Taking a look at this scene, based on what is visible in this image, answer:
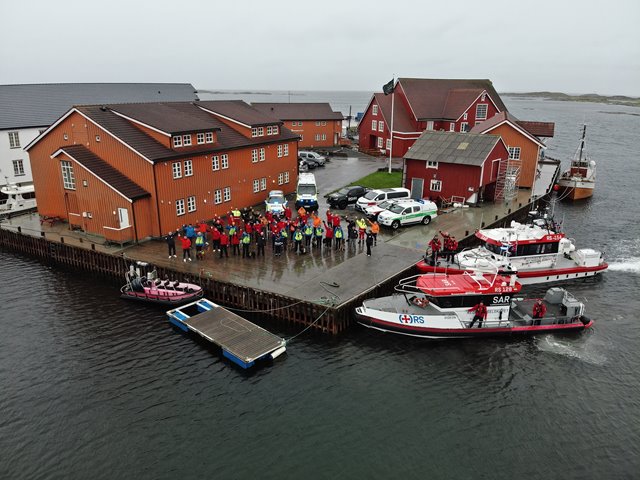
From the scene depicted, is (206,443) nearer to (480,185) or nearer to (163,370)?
(163,370)

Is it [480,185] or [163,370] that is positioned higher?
[480,185]

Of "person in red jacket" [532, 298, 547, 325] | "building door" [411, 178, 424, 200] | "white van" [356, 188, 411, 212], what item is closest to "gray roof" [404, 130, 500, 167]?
"building door" [411, 178, 424, 200]

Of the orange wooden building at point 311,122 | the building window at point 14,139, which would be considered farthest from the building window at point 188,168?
the orange wooden building at point 311,122

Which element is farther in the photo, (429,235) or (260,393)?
(429,235)

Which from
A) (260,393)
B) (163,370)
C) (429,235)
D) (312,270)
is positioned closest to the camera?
(260,393)

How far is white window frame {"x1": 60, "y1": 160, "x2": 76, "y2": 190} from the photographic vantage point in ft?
117

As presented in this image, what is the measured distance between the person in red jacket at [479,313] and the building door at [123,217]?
2320cm

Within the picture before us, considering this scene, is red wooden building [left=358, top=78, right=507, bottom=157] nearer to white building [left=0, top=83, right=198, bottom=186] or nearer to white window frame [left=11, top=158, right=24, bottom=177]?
white building [left=0, top=83, right=198, bottom=186]

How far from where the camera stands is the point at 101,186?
110 ft

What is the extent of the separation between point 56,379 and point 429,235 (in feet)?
85.4

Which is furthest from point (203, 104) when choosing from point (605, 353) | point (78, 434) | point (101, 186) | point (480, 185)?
point (605, 353)

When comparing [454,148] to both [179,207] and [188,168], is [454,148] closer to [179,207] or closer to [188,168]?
[188,168]

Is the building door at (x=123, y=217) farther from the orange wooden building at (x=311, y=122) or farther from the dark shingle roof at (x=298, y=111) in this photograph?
the orange wooden building at (x=311, y=122)

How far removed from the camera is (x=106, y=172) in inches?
1337
